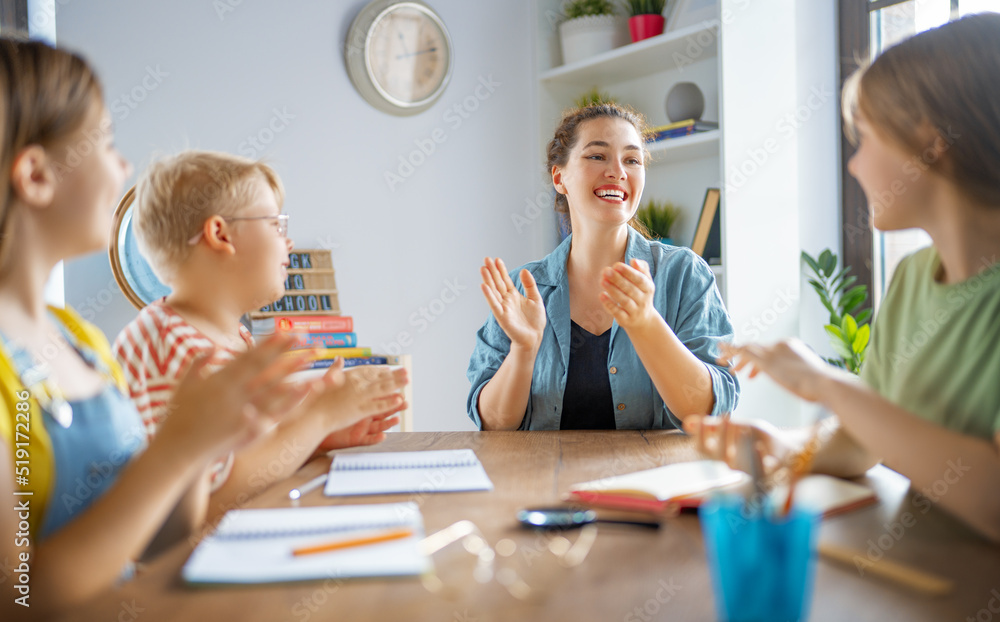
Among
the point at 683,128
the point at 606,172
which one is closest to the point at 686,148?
the point at 683,128

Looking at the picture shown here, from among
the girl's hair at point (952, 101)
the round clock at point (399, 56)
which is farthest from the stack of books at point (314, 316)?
the girl's hair at point (952, 101)

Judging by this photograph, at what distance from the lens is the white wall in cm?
260

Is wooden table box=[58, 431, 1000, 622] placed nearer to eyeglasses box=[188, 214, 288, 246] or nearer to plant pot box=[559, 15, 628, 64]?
eyeglasses box=[188, 214, 288, 246]

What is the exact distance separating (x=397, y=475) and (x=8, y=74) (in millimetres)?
751

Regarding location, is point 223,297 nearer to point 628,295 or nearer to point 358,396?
point 358,396

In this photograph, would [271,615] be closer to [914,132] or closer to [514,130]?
[914,132]

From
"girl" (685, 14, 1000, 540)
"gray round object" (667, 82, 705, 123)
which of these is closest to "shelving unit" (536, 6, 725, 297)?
"gray round object" (667, 82, 705, 123)

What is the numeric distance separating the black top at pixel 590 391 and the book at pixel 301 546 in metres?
0.99

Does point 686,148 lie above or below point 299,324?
above

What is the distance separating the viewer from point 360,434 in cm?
147

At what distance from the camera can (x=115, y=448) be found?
897 mm

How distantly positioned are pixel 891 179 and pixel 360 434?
1.03 metres

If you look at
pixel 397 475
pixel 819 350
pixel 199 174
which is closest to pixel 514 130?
pixel 819 350

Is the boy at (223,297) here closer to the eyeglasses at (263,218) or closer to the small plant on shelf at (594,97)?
the eyeglasses at (263,218)
